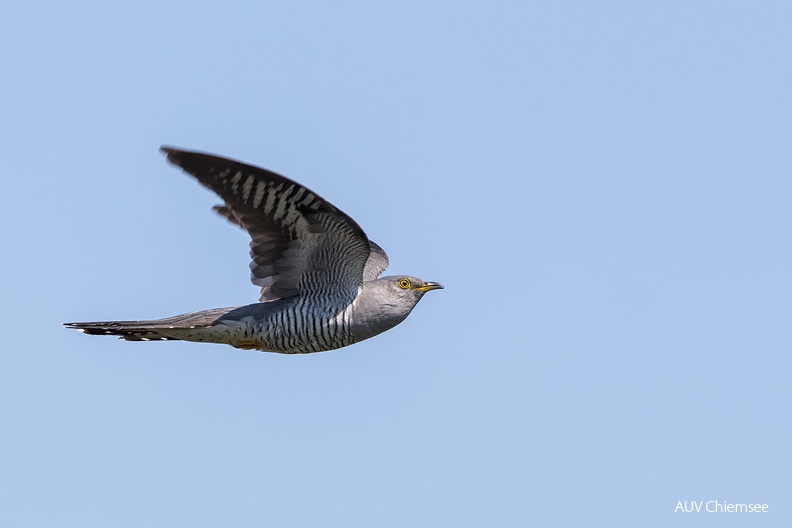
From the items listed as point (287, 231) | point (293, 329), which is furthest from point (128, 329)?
point (287, 231)

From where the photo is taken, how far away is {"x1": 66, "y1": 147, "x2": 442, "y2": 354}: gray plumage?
1097cm

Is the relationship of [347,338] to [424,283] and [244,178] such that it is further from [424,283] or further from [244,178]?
[244,178]

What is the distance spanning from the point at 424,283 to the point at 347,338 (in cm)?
91

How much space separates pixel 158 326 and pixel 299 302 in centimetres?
128

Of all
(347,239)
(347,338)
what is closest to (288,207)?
(347,239)

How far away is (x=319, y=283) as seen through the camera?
37.2 feet

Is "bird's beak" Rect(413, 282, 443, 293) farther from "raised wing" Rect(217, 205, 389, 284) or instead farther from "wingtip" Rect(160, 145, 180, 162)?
"wingtip" Rect(160, 145, 180, 162)

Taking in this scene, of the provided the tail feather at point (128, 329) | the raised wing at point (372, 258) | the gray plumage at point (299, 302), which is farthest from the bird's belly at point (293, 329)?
the raised wing at point (372, 258)

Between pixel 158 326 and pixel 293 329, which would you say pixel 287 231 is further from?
pixel 158 326

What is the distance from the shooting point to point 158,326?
11055 millimetres

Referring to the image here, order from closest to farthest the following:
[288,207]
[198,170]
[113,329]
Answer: [198,170]
[288,207]
[113,329]

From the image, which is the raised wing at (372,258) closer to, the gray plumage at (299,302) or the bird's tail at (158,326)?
the gray plumage at (299,302)

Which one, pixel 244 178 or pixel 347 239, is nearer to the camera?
pixel 244 178

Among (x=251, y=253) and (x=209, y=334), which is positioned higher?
(x=251, y=253)
